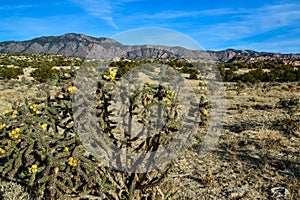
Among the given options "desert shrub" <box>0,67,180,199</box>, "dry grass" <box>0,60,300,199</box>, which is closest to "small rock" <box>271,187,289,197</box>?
"dry grass" <box>0,60,300,199</box>

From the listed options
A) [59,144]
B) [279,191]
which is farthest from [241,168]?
[59,144]

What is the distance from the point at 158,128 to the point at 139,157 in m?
0.41

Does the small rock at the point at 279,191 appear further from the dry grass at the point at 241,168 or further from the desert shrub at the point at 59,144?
the desert shrub at the point at 59,144

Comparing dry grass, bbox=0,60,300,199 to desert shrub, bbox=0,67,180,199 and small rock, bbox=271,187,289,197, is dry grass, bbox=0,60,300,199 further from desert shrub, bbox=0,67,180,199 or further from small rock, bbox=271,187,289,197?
desert shrub, bbox=0,67,180,199

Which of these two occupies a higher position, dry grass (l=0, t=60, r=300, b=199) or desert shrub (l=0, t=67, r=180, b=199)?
desert shrub (l=0, t=67, r=180, b=199)

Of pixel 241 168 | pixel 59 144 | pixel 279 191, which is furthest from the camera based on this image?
pixel 241 168

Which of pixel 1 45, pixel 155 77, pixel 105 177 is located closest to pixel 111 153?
pixel 105 177

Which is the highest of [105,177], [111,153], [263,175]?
[111,153]

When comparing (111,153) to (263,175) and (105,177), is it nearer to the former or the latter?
(105,177)

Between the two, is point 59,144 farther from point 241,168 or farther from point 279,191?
point 241,168

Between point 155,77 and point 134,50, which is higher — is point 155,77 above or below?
below

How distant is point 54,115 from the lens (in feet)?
11.0

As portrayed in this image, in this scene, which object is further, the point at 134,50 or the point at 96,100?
the point at 134,50

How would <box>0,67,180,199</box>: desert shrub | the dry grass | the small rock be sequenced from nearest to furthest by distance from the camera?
<box>0,67,180,199</box>: desert shrub → the small rock → the dry grass
